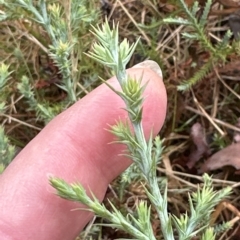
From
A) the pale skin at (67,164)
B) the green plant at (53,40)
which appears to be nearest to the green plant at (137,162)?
the pale skin at (67,164)

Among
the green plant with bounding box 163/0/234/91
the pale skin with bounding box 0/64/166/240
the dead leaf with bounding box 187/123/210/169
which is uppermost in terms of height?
the pale skin with bounding box 0/64/166/240

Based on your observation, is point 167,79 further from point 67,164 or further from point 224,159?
point 67,164

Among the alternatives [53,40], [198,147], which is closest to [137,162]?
[53,40]

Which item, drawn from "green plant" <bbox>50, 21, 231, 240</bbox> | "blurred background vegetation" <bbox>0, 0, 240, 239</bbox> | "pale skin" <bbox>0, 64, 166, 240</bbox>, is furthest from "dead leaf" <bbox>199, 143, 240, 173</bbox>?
"green plant" <bbox>50, 21, 231, 240</bbox>

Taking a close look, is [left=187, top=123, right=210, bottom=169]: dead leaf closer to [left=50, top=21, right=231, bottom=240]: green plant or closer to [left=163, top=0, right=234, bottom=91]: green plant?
[left=163, top=0, right=234, bottom=91]: green plant

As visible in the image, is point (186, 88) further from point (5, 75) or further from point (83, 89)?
point (5, 75)

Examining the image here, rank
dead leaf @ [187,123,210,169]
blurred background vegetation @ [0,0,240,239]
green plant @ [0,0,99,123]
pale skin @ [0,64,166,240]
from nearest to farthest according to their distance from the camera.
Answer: pale skin @ [0,64,166,240] < green plant @ [0,0,99,123] < blurred background vegetation @ [0,0,240,239] < dead leaf @ [187,123,210,169]

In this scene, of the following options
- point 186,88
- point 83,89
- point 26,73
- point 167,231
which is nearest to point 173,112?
point 186,88
